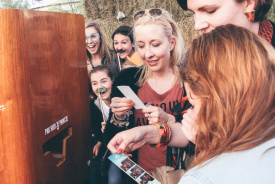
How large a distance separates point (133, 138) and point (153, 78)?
555 mm

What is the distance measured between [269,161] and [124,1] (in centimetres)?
469

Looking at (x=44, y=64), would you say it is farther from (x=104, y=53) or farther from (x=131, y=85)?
(x=104, y=53)

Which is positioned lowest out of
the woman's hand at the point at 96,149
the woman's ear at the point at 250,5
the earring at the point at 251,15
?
the woman's hand at the point at 96,149

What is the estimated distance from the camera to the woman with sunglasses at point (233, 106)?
0.58m

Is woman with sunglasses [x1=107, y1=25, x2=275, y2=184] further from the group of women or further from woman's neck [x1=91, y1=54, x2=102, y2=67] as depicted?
woman's neck [x1=91, y1=54, x2=102, y2=67]

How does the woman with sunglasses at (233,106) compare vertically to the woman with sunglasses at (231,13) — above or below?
below

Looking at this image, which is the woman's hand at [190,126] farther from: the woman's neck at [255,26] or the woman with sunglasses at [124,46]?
the woman with sunglasses at [124,46]

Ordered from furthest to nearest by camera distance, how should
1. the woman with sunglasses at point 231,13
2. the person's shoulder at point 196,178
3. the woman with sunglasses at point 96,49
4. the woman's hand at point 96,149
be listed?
the woman with sunglasses at point 96,49 < the woman's hand at point 96,149 < the woman with sunglasses at point 231,13 < the person's shoulder at point 196,178

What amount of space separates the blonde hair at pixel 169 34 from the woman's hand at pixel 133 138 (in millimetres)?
460

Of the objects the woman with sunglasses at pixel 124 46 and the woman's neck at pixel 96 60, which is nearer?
the woman's neck at pixel 96 60

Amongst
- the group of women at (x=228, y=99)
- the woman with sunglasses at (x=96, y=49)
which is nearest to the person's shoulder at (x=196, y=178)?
the group of women at (x=228, y=99)

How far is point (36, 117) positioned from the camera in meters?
0.82

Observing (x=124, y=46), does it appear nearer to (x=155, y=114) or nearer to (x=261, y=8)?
(x=155, y=114)

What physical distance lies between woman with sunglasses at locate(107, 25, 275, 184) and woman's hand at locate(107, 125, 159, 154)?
471 millimetres
